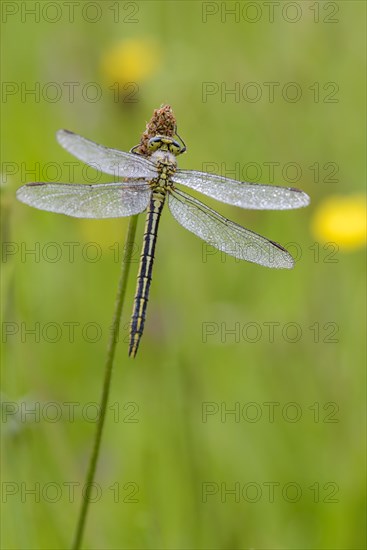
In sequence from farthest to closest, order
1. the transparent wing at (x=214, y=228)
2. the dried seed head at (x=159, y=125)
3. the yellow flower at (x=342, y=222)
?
the yellow flower at (x=342, y=222), the transparent wing at (x=214, y=228), the dried seed head at (x=159, y=125)

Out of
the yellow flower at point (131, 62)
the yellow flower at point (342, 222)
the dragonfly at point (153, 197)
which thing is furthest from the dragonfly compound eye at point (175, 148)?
the yellow flower at point (131, 62)

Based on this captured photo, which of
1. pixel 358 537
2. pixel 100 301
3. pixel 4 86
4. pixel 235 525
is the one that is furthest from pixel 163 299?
pixel 4 86

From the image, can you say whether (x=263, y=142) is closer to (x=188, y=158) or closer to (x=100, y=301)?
(x=188, y=158)

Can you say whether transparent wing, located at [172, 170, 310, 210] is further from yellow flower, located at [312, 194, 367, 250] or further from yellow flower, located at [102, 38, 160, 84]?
yellow flower, located at [102, 38, 160, 84]

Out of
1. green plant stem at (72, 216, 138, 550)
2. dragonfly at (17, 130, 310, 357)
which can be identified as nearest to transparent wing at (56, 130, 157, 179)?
dragonfly at (17, 130, 310, 357)

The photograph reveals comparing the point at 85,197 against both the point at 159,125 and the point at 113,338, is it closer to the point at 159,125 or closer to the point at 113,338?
the point at 159,125

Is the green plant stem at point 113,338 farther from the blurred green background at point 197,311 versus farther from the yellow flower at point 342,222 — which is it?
the yellow flower at point 342,222
